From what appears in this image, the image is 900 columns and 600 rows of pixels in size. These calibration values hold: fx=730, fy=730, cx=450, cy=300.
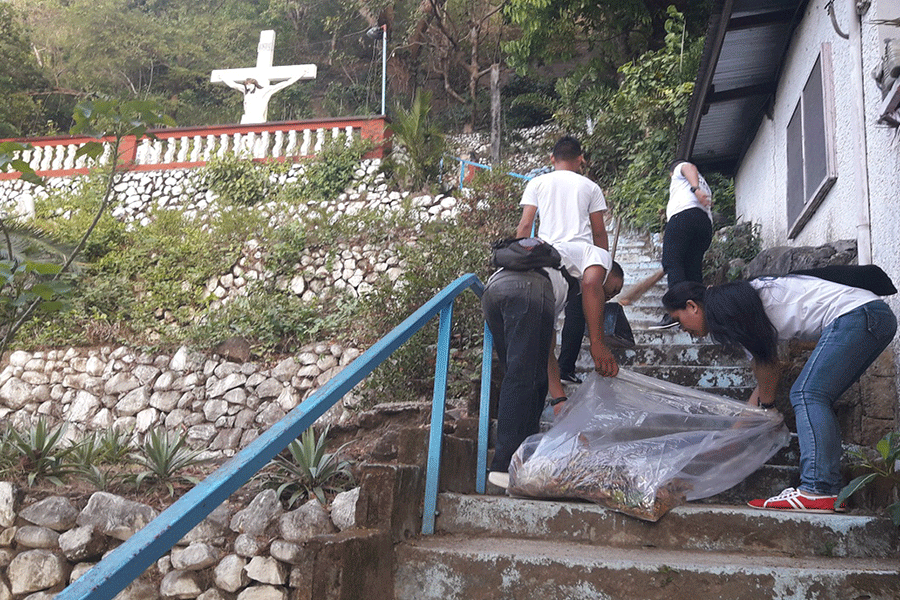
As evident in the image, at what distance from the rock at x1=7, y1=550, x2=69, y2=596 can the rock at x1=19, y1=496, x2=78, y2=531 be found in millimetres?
197

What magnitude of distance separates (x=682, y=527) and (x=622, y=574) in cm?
47

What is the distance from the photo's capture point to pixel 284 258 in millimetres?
9141

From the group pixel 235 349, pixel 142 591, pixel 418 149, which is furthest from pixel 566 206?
pixel 418 149

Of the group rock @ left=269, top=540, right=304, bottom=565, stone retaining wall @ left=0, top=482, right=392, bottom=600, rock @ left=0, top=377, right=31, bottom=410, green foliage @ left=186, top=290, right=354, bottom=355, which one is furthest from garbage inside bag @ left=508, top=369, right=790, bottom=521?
rock @ left=0, top=377, right=31, bottom=410

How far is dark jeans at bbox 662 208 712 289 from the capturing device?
524cm

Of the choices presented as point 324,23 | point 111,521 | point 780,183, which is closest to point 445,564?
point 111,521

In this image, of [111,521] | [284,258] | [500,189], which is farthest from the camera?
[500,189]

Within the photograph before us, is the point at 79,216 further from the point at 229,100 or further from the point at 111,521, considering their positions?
the point at 229,100

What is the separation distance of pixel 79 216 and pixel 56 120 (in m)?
9.78

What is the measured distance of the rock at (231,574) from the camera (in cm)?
479

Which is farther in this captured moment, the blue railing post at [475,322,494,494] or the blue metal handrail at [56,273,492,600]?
the blue railing post at [475,322,494,494]

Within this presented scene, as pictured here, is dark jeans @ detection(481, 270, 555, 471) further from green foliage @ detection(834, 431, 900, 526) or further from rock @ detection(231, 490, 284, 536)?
rock @ detection(231, 490, 284, 536)

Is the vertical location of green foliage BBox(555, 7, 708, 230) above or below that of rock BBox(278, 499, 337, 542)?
above

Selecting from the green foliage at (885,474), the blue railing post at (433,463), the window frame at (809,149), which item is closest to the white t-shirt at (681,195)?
the window frame at (809,149)
